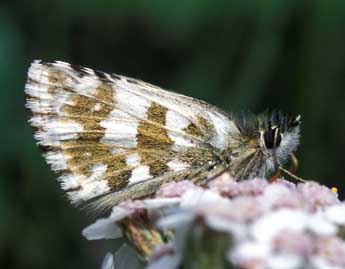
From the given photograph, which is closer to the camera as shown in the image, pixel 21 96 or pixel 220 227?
pixel 220 227

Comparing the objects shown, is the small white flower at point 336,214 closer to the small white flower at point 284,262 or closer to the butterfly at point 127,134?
the small white flower at point 284,262

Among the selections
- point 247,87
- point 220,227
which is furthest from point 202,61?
point 220,227

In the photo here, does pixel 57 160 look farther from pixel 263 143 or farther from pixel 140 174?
pixel 263 143

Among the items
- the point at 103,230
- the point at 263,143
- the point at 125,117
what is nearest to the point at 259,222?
the point at 103,230

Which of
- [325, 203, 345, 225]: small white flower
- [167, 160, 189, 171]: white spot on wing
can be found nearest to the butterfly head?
[167, 160, 189, 171]: white spot on wing

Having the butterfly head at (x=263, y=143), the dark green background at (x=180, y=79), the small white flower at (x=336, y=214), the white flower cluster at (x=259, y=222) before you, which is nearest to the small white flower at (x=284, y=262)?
the white flower cluster at (x=259, y=222)

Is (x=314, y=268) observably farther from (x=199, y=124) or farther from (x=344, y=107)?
(x=344, y=107)
